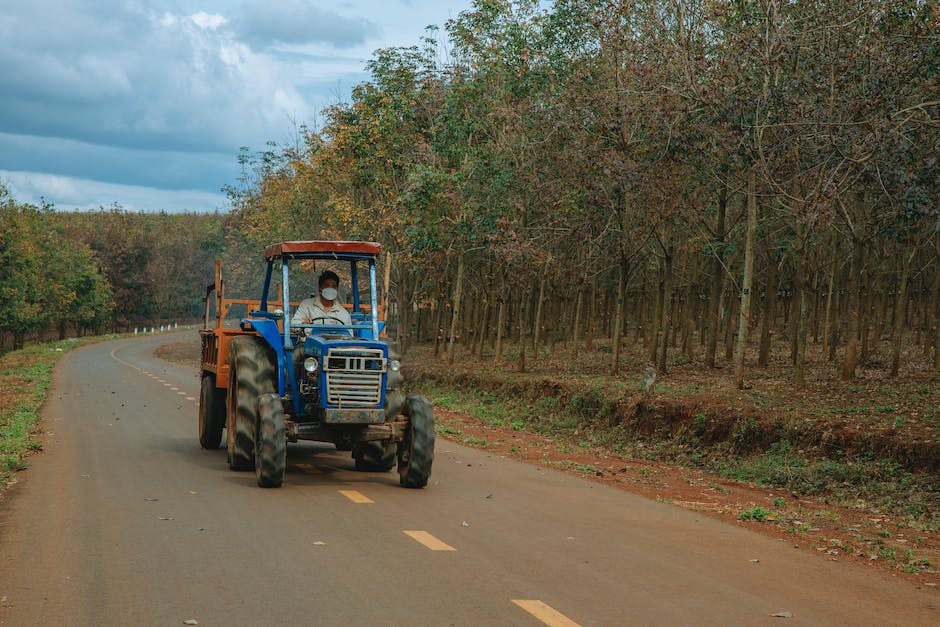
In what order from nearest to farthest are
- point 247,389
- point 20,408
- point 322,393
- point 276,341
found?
point 322,393
point 247,389
point 276,341
point 20,408

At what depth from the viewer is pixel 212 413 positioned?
49.4 ft

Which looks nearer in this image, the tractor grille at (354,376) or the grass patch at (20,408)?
the tractor grille at (354,376)

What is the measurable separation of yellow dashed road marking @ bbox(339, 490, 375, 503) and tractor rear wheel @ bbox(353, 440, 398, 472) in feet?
4.91

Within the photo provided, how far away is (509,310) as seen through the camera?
51.3 meters

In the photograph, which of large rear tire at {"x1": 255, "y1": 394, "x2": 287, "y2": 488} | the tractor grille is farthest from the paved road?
the tractor grille

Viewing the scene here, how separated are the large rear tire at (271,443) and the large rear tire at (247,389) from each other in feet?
1.57

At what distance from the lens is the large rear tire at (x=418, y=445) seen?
38.3ft

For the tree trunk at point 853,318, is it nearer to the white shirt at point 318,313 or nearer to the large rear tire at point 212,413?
the white shirt at point 318,313

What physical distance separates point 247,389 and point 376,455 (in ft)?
6.48

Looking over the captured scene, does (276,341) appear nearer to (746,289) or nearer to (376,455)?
(376,455)

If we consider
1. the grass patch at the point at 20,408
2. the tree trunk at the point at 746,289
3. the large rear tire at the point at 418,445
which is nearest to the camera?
the large rear tire at the point at 418,445

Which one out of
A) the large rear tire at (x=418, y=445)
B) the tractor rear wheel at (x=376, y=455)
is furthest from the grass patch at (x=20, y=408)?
the large rear tire at (x=418, y=445)

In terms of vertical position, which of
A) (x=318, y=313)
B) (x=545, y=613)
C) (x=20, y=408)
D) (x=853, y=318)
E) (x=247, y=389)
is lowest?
(x=20, y=408)

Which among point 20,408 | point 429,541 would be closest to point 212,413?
point 429,541
